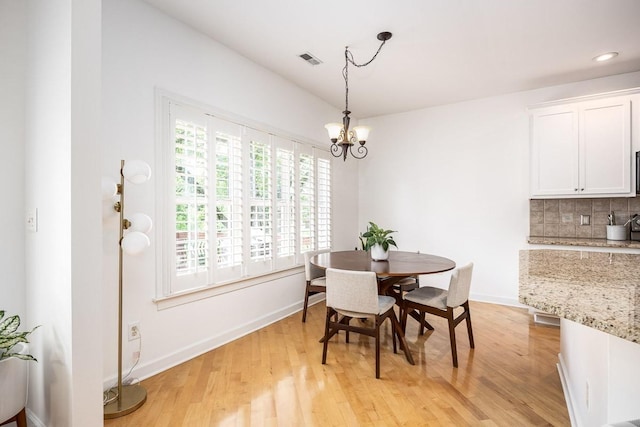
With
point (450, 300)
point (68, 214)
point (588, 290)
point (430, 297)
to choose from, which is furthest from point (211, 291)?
point (588, 290)

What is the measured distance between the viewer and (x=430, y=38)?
113 inches

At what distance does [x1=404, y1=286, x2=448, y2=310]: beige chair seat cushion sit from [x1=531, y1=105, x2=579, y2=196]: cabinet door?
206 centimetres

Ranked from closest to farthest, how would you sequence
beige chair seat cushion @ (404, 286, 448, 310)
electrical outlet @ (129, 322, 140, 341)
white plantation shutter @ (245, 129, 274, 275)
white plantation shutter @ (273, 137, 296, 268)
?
electrical outlet @ (129, 322, 140, 341) → beige chair seat cushion @ (404, 286, 448, 310) → white plantation shutter @ (245, 129, 274, 275) → white plantation shutter @ (273, 137, 296, 268)

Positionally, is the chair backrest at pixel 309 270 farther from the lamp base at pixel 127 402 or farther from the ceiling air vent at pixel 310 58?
the ceiling air vent at pixel 310 58

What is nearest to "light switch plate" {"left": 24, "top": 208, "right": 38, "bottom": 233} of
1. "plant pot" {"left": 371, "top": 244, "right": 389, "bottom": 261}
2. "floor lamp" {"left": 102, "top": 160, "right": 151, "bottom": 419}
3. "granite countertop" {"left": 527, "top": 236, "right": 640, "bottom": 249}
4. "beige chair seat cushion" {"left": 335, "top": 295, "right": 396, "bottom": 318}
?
"floor lamp" {"left": 102, "top": 160, "right": 151, "bottom": 419}

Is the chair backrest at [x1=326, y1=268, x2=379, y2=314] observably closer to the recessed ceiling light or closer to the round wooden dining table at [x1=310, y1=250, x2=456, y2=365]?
the round wooden dining table at [x1=310, y1=250, x2=456, y2=365]

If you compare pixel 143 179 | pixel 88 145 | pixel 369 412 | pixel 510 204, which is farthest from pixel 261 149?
pixel 510 204

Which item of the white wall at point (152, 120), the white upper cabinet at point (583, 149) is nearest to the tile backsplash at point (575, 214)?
the white upper cabinet at point (583, 149)

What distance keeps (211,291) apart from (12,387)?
4.83 feet

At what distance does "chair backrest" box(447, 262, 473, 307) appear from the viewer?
2.57 m

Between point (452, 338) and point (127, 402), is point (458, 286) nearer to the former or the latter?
point (452, 338)

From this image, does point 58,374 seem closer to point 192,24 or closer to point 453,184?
point 192,24

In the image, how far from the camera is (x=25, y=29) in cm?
184

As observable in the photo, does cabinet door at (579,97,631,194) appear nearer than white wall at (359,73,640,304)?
Yes
